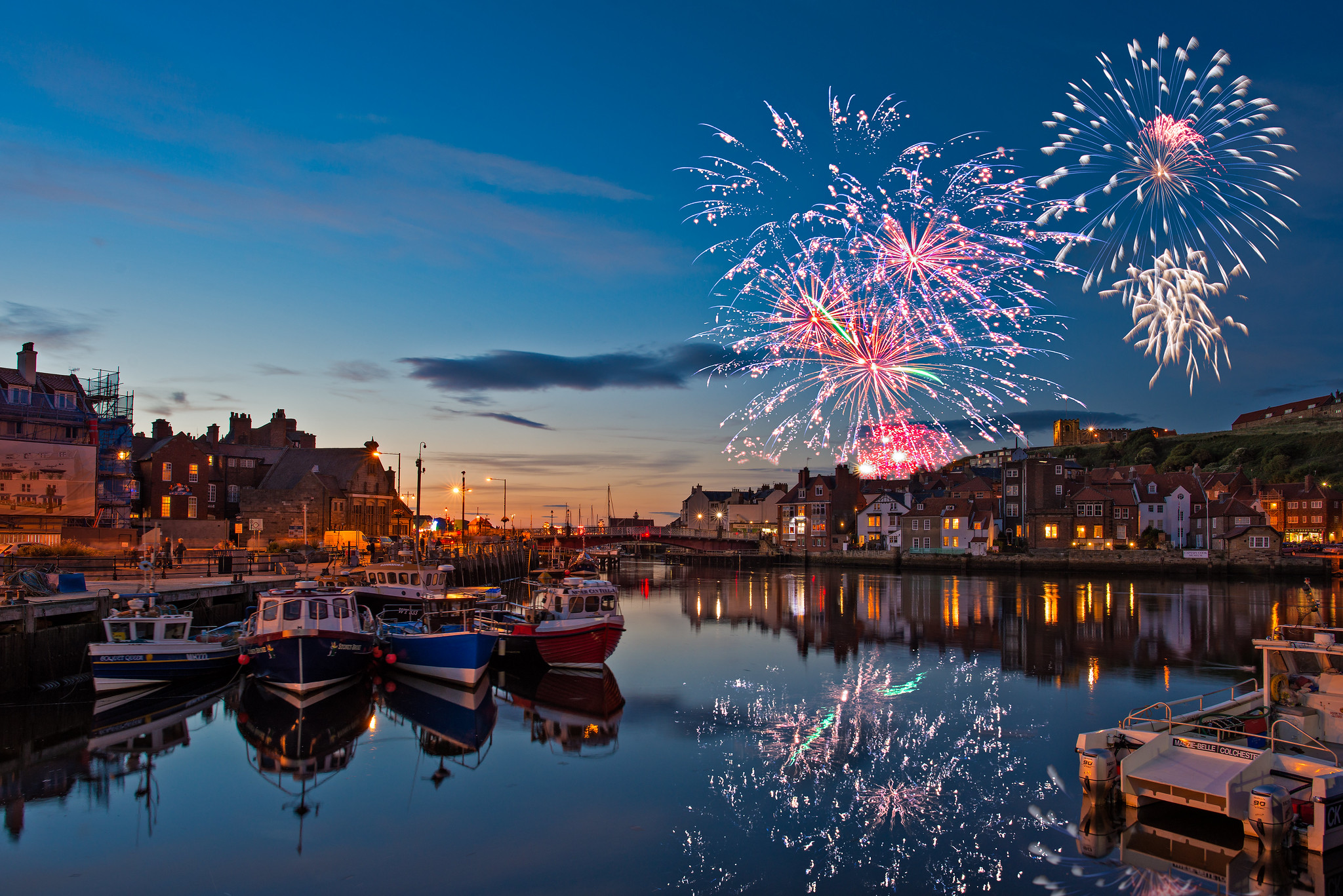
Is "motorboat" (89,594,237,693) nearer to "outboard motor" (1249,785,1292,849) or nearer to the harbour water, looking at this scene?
the harbour water

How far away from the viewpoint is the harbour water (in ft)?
41.3

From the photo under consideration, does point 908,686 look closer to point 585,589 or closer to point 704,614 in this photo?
point 585,589

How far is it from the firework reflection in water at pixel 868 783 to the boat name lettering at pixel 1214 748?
3.08 meters

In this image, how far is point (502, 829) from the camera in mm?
14297

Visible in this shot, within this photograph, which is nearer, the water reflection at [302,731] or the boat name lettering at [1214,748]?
the boat name lettering at [1214,748]

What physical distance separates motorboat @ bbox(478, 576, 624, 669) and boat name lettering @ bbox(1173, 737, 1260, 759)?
17.2 meters

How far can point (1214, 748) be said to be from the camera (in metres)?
14.0

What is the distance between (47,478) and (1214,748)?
56.7 meters

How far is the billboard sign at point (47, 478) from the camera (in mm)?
46812

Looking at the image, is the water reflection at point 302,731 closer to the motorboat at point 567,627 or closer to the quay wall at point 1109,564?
the motorboat at point 567,627

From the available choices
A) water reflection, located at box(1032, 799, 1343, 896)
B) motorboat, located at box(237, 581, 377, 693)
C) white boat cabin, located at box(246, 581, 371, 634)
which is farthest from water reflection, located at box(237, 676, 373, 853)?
water reflection, located at box(1032, 799, 1343, 896)

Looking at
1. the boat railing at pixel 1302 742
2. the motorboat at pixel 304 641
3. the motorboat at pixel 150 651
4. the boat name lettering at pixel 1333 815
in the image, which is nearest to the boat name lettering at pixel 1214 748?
the boat railing at pixel 1302 742

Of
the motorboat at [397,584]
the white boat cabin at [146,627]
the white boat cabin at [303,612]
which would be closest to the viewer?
the white boat cabin at [146,627]

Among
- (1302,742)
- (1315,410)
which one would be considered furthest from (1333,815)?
(1315,410)
